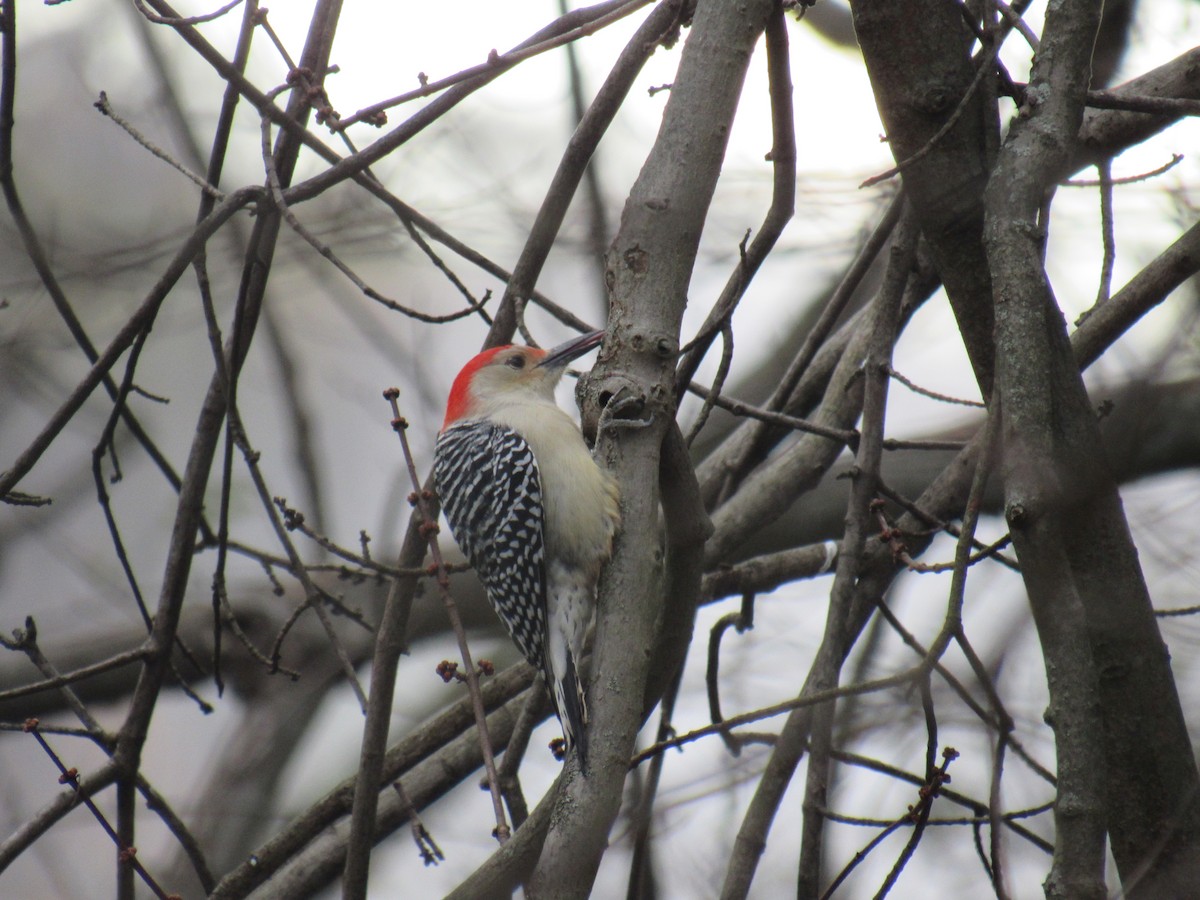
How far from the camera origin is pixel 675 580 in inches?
122

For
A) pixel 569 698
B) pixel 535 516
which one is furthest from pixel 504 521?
pixel 569 698

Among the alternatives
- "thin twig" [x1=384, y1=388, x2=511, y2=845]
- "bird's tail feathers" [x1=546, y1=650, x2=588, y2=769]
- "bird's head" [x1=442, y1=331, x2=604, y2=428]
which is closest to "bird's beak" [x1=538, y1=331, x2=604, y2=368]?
"bird's head" [x1=442, y1=331, x2=604, y2=428]

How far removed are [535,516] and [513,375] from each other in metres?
1.26

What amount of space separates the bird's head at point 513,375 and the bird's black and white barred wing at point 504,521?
44cm

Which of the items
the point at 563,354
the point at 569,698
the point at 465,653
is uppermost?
the point at 563,354

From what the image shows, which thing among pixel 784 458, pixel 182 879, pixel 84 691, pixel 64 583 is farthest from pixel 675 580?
pixel 64 583

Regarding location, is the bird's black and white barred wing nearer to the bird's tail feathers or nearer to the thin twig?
the bird's tail feathers

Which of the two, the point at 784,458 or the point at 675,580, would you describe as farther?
the point at 784,458

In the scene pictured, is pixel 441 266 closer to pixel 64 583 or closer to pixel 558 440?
pixel 558 440

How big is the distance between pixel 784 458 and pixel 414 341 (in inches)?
179

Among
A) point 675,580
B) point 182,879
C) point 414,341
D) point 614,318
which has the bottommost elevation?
point 675,580

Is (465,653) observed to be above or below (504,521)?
below

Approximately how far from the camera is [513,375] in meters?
5.48

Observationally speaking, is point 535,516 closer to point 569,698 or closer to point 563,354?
point 569,698
